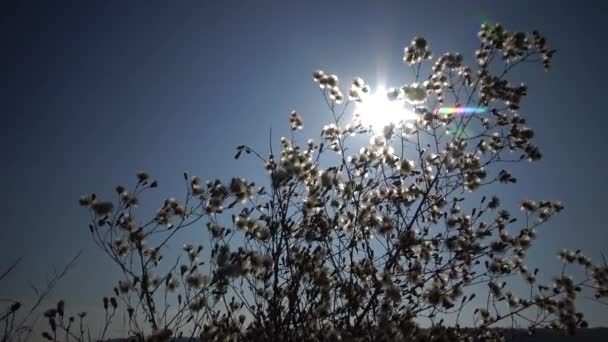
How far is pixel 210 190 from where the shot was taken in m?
4.92

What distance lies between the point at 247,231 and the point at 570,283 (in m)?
3.65

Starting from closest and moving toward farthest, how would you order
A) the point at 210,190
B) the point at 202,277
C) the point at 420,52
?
the point at 202,277
the point at 210,190
the point at 420,52

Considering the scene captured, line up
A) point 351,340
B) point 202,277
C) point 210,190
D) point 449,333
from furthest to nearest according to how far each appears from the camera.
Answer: point 210,190 < point 202,277 < point 449,333 < point 351,340

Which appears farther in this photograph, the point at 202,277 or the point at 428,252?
the point at 428,252

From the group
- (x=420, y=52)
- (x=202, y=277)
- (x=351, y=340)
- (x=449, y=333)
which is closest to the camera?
(x=351, y=340)

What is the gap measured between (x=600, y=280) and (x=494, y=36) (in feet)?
9.87

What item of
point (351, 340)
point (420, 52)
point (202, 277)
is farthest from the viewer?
point (420, 52)

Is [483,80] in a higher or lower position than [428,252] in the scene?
higher

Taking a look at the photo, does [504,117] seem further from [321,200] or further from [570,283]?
[321,200]

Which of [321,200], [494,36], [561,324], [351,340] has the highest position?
[494,36]

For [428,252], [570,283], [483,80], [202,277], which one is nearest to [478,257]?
[428,252]

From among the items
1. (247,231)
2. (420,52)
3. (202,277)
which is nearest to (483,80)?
(420,52)

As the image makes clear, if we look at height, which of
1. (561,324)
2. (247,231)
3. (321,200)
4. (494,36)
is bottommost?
(561,324)

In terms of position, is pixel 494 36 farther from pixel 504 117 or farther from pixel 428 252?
pixel 428 252
